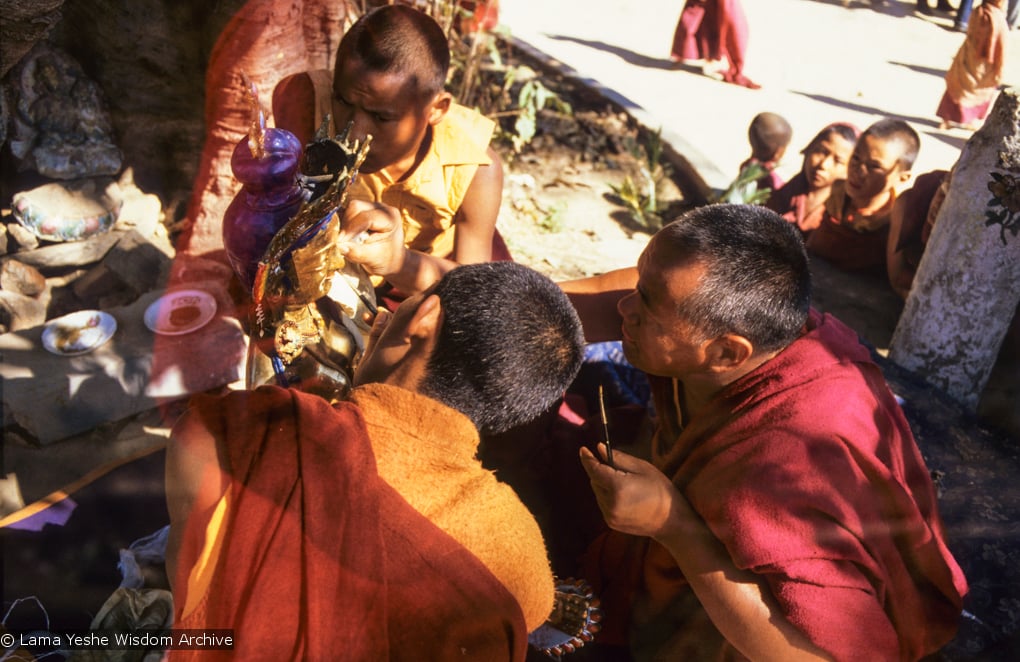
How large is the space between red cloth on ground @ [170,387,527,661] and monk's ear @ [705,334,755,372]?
89cm

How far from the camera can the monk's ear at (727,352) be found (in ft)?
6.41

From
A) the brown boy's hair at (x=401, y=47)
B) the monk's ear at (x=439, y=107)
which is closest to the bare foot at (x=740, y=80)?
the monk's ear at (x=439, y=107)

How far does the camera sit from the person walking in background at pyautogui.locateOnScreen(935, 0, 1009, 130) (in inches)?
316

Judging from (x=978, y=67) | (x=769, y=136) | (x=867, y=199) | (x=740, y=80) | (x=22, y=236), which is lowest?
(x=22, y=236)

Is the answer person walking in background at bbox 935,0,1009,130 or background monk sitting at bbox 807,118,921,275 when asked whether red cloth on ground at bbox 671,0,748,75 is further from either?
background monk sitting at bbox 807,118,921,275

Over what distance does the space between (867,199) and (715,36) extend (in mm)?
5038

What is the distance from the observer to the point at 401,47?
8.54 feet

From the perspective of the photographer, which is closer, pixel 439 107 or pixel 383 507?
pixel 383 507

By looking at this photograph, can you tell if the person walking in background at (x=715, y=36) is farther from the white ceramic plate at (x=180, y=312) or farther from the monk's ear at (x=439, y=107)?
the white ceramic plate at (x=180, y=312)

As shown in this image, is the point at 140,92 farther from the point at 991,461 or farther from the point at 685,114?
the point at 685,114

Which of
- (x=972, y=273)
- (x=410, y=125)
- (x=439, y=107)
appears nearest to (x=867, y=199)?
(x=972, y=273)

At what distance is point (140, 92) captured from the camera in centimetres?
449

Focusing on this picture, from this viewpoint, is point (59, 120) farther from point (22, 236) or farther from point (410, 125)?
point (410, 125)

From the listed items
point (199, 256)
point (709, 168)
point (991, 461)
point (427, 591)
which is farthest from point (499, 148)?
point (427, 591)
